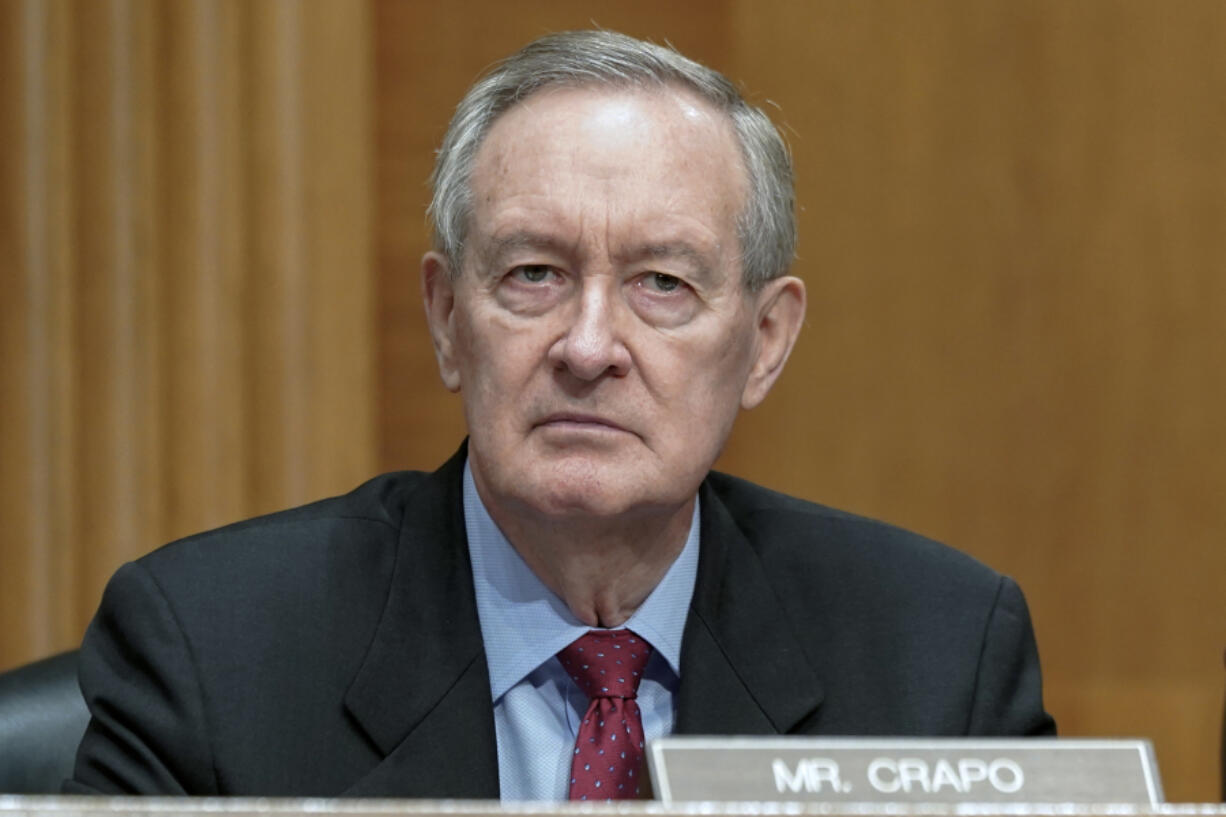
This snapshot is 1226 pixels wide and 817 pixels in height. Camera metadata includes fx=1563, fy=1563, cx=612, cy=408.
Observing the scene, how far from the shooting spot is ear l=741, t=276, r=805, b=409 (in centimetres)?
175

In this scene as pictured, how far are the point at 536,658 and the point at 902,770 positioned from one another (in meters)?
0.68

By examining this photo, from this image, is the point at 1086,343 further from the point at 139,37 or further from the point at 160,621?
the point at 160,621

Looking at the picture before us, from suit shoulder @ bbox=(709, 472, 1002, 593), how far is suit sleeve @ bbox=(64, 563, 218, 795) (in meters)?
0.69

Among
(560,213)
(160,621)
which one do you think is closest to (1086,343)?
(560,213)

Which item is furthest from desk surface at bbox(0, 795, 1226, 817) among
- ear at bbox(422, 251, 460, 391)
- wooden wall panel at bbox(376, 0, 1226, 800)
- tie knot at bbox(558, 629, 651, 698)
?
wooden wall panel at bbox(376, 0, 1226, 800)

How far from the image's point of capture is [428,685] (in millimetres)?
1557

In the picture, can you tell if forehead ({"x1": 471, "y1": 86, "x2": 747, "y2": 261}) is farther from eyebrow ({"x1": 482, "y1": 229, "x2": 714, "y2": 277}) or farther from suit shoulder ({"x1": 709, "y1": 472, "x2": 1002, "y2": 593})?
suit shoulder ({"x1": 709, "y1": 472, "x2": 1002, "y2": 593})

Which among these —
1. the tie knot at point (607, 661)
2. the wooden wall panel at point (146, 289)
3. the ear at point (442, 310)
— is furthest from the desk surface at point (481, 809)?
the wooden wall panel at point (146, 289)

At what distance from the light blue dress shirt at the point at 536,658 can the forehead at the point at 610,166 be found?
1.17 ft

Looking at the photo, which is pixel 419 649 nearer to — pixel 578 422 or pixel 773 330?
pixel 578 422

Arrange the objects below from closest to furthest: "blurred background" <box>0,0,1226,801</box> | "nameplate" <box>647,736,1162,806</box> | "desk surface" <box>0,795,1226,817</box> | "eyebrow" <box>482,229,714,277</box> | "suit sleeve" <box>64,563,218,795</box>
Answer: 1. "desk surface" <box>0,795,1226,817</box>
2. "nameplate" <box>647,736,1162,806</box>
3. "suit sleeve" <box>64,563,218,795</box>
4. "eyebrow" <box>482,229,714,277</box>
5. "blurred background" <box>0,0,1226,801</box>

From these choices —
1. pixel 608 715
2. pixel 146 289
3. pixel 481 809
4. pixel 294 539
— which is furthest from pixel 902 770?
pixel 146 289

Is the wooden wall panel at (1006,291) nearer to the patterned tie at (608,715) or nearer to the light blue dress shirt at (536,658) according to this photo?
the light blue dress shirt at (536,658)

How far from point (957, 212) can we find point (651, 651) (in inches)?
70.5
